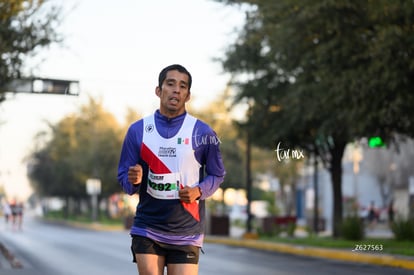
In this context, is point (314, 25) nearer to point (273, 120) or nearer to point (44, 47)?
point (44, 47)

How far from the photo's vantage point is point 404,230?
28.4m

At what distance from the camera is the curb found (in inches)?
820

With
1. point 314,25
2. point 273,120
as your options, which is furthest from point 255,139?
point 314,25

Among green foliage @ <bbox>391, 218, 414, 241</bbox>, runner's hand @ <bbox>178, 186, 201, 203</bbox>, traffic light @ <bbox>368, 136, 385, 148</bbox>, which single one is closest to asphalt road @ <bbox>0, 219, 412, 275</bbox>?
traffic light @ <bbox>368, 136, 385, 148</bbox>

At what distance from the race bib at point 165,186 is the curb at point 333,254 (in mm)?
15284

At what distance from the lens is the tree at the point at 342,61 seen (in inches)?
877

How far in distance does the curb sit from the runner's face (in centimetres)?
1529

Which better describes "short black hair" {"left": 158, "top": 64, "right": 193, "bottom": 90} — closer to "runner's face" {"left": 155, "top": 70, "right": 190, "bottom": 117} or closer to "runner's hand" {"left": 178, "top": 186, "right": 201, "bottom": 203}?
"runner's face" {"left": 155, "top": 70, "right": 190, "bottom": 117}

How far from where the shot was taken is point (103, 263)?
2159cm

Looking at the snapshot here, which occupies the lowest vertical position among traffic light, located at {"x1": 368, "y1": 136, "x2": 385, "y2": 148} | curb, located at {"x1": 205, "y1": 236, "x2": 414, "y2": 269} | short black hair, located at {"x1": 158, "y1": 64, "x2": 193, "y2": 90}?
curb, located at {"x1": 205, "y1": 236, "x2": 414, "y2": 269}

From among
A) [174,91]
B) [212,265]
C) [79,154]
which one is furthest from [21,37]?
[79,154]

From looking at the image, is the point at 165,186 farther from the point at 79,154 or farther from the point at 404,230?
the point at 79,154

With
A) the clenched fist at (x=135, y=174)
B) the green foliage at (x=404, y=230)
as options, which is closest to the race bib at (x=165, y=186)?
the clenched fist at (x=135, y=174)

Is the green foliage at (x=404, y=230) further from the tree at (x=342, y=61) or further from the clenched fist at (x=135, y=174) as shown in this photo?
the clenched fist at (x=135, y=174)
